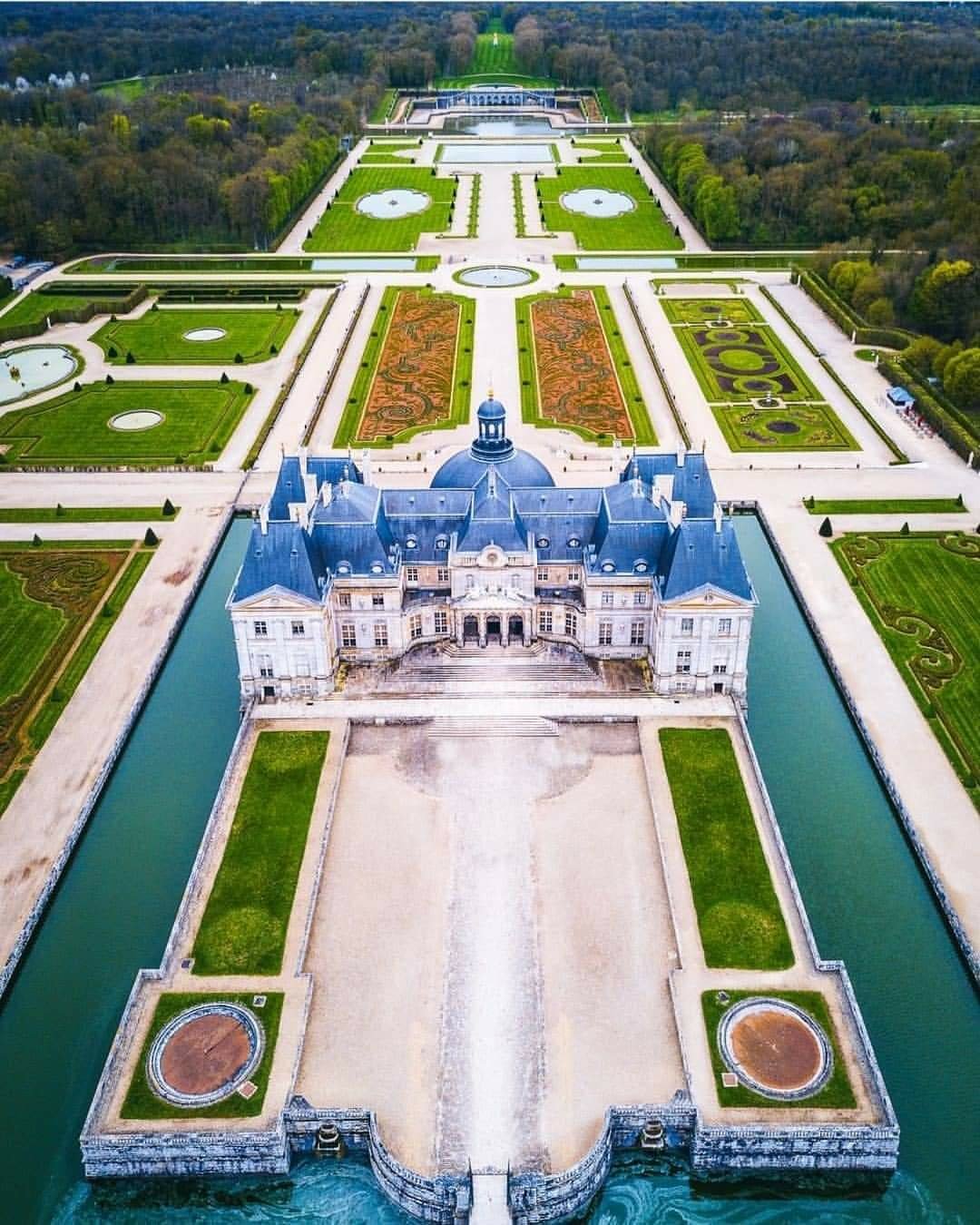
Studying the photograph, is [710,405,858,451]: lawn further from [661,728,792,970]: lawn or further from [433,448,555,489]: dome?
[661,728,792,970]: lawn

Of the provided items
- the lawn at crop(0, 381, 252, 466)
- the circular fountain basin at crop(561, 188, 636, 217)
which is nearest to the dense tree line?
the circular fountain basin at crop(561, 188, 636, 217)

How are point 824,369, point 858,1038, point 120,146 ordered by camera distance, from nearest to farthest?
point 858,1038, point 824,369, point 120,146

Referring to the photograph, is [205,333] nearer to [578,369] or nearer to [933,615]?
[578,369]

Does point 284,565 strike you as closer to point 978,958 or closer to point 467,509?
point 467,509

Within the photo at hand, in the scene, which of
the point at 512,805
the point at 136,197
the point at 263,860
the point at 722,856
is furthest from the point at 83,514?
the point at 136,197

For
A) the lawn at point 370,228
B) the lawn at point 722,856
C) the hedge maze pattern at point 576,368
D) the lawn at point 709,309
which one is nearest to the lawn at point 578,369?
the hedge maze pattern at point 576,368

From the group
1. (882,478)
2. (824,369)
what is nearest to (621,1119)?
(882,478)
